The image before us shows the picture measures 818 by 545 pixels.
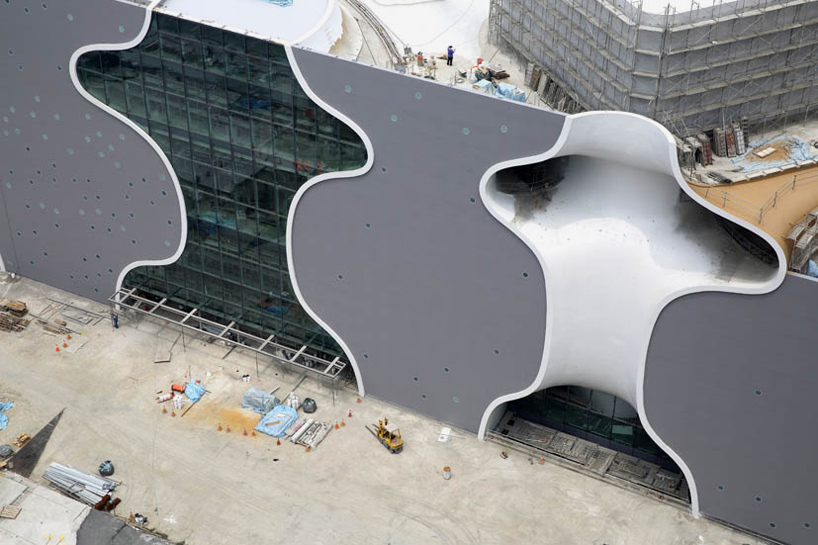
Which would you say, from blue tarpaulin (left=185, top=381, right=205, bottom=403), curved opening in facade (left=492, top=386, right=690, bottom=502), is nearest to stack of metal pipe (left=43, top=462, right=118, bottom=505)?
blue tarpaulin (left=185, top=381, right=205, bottom=403)

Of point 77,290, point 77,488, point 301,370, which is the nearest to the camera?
point 77,488

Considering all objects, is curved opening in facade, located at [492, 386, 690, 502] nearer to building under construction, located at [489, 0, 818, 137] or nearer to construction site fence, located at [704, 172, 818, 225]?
construction site fence, located at [704, 172, 818, 225]

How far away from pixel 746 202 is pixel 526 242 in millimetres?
9172

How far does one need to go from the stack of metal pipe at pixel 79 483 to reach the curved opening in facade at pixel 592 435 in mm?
17965

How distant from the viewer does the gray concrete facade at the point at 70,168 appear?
57.0m

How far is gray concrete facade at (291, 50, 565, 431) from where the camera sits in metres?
49.4

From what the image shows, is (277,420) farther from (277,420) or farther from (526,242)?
(526,242)

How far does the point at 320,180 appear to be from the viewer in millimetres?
54219

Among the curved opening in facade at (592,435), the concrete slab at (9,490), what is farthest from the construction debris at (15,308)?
the curved opening in facade at (592,435)

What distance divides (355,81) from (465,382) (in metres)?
14.9

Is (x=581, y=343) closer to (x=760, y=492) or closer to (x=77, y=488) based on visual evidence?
(x=760, y=492)

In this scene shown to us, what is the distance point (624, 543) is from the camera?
52156 millimetres

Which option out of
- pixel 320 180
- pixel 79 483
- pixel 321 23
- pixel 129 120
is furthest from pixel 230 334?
pixel 321 23

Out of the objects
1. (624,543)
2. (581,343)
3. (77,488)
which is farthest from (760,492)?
(77,488)
